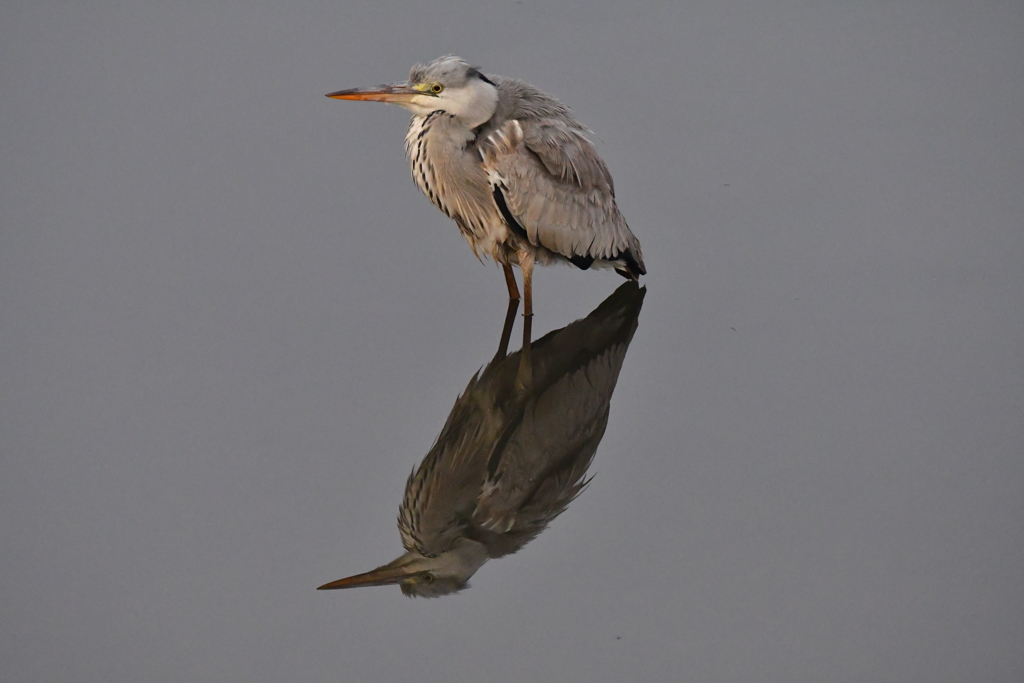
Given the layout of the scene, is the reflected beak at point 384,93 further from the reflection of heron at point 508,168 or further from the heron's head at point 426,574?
the heron's head at point 426,574

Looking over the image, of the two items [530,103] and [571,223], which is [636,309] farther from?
[530,103]

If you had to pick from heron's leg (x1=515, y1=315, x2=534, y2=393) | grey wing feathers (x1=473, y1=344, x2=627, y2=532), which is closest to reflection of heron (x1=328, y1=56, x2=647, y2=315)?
heron's leg (x1=515, y1=315, x2=534, y2=393)

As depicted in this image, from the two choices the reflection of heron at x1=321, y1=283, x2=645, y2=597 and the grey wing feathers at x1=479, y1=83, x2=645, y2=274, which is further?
the grey wing feathers at x1=479, y1=83, x2=645, y2=274

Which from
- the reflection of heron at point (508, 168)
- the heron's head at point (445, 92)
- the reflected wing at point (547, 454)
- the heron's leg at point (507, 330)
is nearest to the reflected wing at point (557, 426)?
the reflected wing at point (547, 454)

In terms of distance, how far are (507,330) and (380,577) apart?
1643 millimetres

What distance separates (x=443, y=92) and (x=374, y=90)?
300 mm

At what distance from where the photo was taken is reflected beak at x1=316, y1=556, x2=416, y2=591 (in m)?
4.05

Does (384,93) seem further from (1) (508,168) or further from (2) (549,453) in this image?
(2) (549,453)

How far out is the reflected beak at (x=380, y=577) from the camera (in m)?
4.05

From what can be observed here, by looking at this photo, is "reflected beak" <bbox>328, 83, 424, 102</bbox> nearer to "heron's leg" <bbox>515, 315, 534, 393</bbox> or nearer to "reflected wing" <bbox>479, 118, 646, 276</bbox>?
"reflected wing" <bbox>479, 118, 646, 276</bbox>

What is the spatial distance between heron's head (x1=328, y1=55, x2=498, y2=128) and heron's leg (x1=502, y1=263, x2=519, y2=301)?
727 mm

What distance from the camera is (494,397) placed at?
4980 mm

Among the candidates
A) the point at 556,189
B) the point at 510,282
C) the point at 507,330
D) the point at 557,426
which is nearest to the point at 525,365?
the point at 507,330

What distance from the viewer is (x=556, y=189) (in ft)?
17.6
